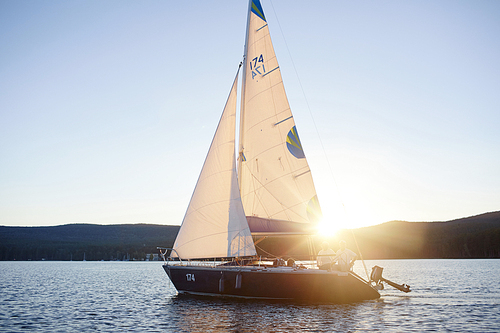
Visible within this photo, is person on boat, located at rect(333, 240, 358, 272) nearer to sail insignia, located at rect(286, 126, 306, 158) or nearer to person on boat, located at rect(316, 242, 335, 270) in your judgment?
person on boat, located at rect(316, 242, 335, 270)

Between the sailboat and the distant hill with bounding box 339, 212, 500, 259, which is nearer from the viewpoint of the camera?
the sailboat

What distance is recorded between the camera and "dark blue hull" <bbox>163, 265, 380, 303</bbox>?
757 inches

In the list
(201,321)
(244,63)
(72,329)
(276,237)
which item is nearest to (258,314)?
(201,321)

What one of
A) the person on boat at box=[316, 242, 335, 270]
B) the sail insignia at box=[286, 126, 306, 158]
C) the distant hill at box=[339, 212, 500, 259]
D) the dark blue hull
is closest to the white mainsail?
the sail insignia at box=[286, 126, 306, 158]

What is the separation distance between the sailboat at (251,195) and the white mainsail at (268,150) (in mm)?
55

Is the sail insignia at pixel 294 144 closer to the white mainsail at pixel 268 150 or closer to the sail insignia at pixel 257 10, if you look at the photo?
the white mainsail at pixel 268 150

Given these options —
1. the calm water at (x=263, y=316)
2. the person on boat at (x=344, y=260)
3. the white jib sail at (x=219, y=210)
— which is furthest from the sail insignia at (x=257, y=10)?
the calm water at (x=263, y=316)

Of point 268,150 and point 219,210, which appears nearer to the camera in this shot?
point 219,210

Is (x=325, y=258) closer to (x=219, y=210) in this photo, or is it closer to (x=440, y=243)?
(x=219, y=210)

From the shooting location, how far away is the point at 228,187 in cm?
2211

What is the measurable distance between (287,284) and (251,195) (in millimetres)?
5343

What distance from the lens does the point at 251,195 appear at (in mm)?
22609

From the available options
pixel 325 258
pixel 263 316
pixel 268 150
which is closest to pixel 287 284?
pixel 325 258

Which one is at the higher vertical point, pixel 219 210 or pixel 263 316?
pixel 219 210
